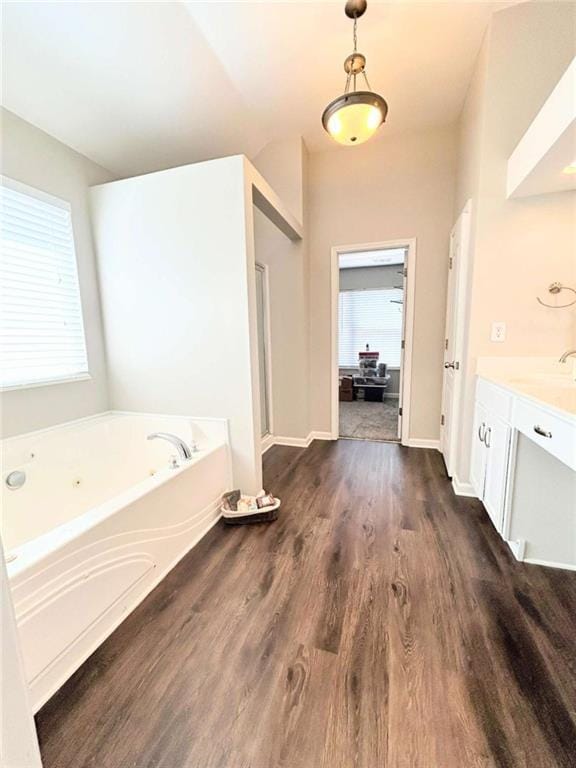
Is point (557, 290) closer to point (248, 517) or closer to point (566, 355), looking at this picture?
point (566, 355)

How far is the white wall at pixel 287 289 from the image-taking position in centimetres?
322

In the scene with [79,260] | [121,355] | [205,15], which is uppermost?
[205,15]

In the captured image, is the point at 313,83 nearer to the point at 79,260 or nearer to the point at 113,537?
the point at 79,260

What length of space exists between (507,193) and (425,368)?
1.65 m

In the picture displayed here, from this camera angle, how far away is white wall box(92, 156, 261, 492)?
82.3 inches

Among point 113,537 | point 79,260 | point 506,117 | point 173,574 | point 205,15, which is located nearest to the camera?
point 113,537

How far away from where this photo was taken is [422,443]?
3432 mm

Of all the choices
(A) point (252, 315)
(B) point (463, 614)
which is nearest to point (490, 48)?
(A) point (252, 315)

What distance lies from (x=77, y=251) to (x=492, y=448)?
10.2 feet

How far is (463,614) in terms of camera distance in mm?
1408

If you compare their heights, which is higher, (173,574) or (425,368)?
(425,368)

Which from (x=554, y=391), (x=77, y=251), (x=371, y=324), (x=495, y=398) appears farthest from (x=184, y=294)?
(x=371, y=324)

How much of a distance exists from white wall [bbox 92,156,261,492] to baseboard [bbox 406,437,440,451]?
6.22 feet

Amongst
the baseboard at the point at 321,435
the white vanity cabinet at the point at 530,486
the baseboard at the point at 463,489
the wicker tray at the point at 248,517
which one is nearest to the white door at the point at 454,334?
the baseboard at the point at 463,489
